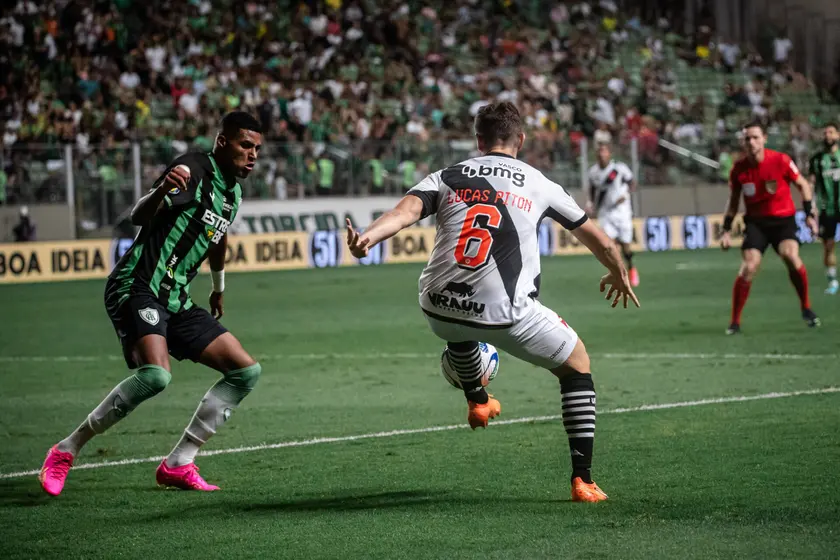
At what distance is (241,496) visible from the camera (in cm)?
723

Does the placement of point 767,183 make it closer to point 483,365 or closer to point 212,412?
point 483,365

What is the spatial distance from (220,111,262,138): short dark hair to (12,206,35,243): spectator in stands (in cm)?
1932

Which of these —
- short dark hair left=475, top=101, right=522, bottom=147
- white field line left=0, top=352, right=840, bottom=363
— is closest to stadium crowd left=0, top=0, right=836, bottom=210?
white field line left=0, top=352, right=840, bottom=363

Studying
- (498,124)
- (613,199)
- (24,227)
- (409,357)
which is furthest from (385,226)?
(24,227)

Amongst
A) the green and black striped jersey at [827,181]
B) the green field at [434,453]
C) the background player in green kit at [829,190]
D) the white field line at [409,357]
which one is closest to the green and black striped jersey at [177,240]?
the green field at [434,453]

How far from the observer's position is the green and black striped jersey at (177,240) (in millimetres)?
7344

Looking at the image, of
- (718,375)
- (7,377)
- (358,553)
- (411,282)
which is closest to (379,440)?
(358,553)

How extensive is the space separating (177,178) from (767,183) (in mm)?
9511

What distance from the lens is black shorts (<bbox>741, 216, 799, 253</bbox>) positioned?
14945 mm

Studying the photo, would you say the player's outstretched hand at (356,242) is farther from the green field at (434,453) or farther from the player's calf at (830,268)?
the player's calf at (830,268)

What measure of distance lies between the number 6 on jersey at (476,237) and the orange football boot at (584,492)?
3.84 feet

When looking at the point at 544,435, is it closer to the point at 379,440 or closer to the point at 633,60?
the point at 379,440

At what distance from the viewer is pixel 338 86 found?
107ft

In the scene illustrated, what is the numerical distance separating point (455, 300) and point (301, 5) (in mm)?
28918
